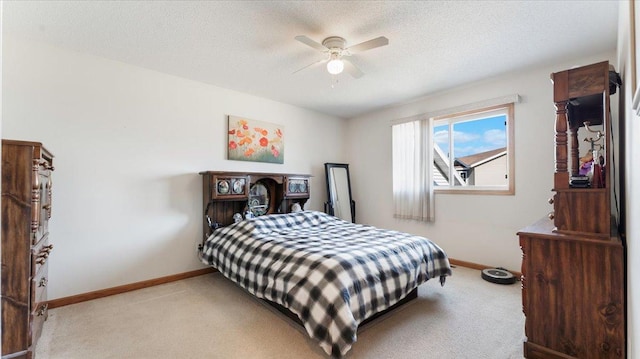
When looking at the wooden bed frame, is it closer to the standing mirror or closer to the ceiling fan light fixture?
the standing mirror

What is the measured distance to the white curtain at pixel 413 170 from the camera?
4113 millimetres

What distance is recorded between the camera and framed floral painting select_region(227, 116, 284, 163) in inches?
152

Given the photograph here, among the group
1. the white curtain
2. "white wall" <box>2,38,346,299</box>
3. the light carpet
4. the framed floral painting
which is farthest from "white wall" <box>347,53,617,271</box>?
"white wall" <box>2,38,346,299</box>

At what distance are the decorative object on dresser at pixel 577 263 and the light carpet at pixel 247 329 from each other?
35 cm

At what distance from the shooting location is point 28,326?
67.8 inches

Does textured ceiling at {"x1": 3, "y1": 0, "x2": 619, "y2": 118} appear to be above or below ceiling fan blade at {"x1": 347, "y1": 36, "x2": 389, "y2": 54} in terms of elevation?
above

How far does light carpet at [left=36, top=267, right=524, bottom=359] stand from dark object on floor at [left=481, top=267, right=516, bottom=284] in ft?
0.48

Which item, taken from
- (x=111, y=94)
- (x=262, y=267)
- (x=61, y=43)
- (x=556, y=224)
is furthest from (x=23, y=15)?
(x=556, y=224)

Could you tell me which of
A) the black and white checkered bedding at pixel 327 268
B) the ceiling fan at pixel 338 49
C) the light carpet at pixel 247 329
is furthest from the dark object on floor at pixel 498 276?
the ceiling fan at pixel 338 49

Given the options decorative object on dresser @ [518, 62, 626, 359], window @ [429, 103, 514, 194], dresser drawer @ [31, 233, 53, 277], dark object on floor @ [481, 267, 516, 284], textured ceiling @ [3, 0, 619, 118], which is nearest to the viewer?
decorative object on dresser @ [518, 62, 626, 359]

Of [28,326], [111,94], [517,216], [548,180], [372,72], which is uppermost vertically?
[372,72]

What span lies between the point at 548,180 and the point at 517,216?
0.51 meters

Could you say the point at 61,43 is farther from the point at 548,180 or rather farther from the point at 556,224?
the point at 548,180

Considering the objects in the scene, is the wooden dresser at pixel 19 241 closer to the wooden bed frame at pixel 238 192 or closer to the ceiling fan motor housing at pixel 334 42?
the wooden bed frame at pixel 238 192
